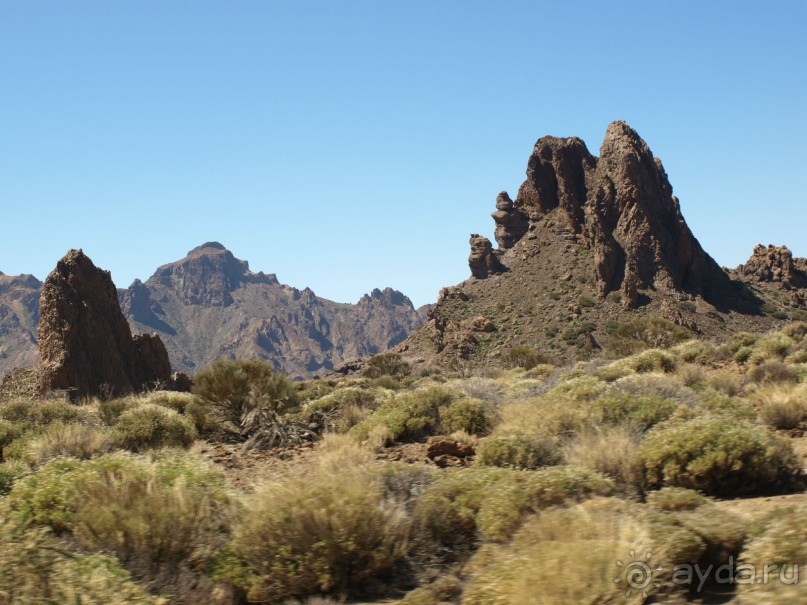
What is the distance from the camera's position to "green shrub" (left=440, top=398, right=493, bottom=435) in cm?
1399

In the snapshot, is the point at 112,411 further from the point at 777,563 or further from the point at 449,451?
the point at 777,563

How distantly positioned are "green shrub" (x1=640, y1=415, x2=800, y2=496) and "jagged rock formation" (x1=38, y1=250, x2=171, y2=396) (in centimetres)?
2527

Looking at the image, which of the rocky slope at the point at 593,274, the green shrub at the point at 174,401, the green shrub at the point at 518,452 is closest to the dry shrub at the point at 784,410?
the green shrub at the point at 518,452

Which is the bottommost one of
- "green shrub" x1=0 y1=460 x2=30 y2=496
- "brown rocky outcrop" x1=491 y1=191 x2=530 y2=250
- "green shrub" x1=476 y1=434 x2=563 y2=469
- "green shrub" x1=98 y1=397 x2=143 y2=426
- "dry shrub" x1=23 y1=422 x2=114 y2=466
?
"green shrub" x1=476 y1=434 x2=563 y2=469

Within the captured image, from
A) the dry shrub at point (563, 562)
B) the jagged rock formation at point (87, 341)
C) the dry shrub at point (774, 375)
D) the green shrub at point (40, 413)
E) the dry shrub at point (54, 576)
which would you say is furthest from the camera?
the jagged rock formation at point (87, 341)

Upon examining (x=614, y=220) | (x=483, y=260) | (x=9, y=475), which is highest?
(x=614, y=220)

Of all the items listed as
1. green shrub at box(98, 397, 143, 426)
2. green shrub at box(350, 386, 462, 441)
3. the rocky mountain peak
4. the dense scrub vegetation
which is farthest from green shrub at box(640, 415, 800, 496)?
the rocky mountain peak

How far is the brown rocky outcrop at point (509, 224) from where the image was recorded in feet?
279

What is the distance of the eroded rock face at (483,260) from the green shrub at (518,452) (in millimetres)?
70474

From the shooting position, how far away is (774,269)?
7631cm

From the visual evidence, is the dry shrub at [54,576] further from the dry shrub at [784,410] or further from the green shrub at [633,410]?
the dry shrub at [784,410]

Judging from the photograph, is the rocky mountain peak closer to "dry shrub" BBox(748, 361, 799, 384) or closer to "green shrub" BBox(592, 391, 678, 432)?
"dry shrub" BBox(748, 361, 799, 384)

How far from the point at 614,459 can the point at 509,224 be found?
259ft

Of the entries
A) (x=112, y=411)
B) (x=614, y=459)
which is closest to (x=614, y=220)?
Result: (x=112, y=411)
